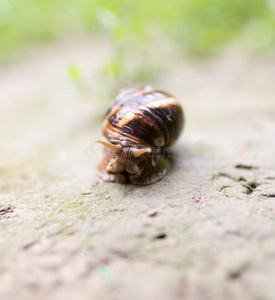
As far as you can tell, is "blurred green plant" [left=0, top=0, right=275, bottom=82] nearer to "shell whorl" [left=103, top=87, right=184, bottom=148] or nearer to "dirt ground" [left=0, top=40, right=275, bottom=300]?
"dirt ground" [left=0, top=40, right=275, bottom=300]

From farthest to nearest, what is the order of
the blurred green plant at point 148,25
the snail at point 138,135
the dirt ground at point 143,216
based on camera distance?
the blurred green plant at point 148,25 → the snail at point 138,135 → the dirt ground at point 143,216

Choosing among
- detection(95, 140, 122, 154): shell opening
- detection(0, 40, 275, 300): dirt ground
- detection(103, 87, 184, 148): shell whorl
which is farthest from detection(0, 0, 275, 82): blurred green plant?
detection(95, 140, 122, 154): shell opening

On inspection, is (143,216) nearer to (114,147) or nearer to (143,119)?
(114,147)

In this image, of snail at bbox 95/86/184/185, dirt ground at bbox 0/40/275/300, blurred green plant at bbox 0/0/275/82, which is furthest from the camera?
blurred green plant at bbox 0/0/275/82

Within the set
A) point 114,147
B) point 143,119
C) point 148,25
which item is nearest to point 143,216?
point 114,147

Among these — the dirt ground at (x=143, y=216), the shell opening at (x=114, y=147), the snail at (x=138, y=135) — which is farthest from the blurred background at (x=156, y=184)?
the shell opening at (x=114, y=147)

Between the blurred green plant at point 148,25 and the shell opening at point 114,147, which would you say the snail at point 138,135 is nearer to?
the shell opening at point 114,147
